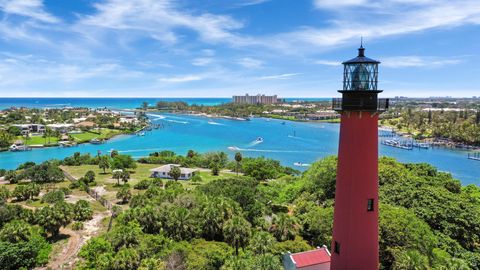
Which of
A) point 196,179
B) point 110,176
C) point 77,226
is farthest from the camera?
point 110,176

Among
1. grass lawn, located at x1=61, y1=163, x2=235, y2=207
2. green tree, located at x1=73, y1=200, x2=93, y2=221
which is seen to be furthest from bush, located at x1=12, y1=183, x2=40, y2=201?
green tree, located at x1=73, y1=200, x2=93, y2=221

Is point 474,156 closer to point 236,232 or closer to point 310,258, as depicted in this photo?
point 310,258

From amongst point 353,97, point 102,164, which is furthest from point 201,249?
point 102,164

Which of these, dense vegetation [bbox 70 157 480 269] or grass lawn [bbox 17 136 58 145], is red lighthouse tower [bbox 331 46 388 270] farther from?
grass lawn [bbox 17 136 58 145]

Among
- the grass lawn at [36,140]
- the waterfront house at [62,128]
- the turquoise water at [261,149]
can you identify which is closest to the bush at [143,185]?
the turquoise water at [261,149]

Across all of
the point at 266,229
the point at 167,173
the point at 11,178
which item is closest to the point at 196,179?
the point at 167,173
